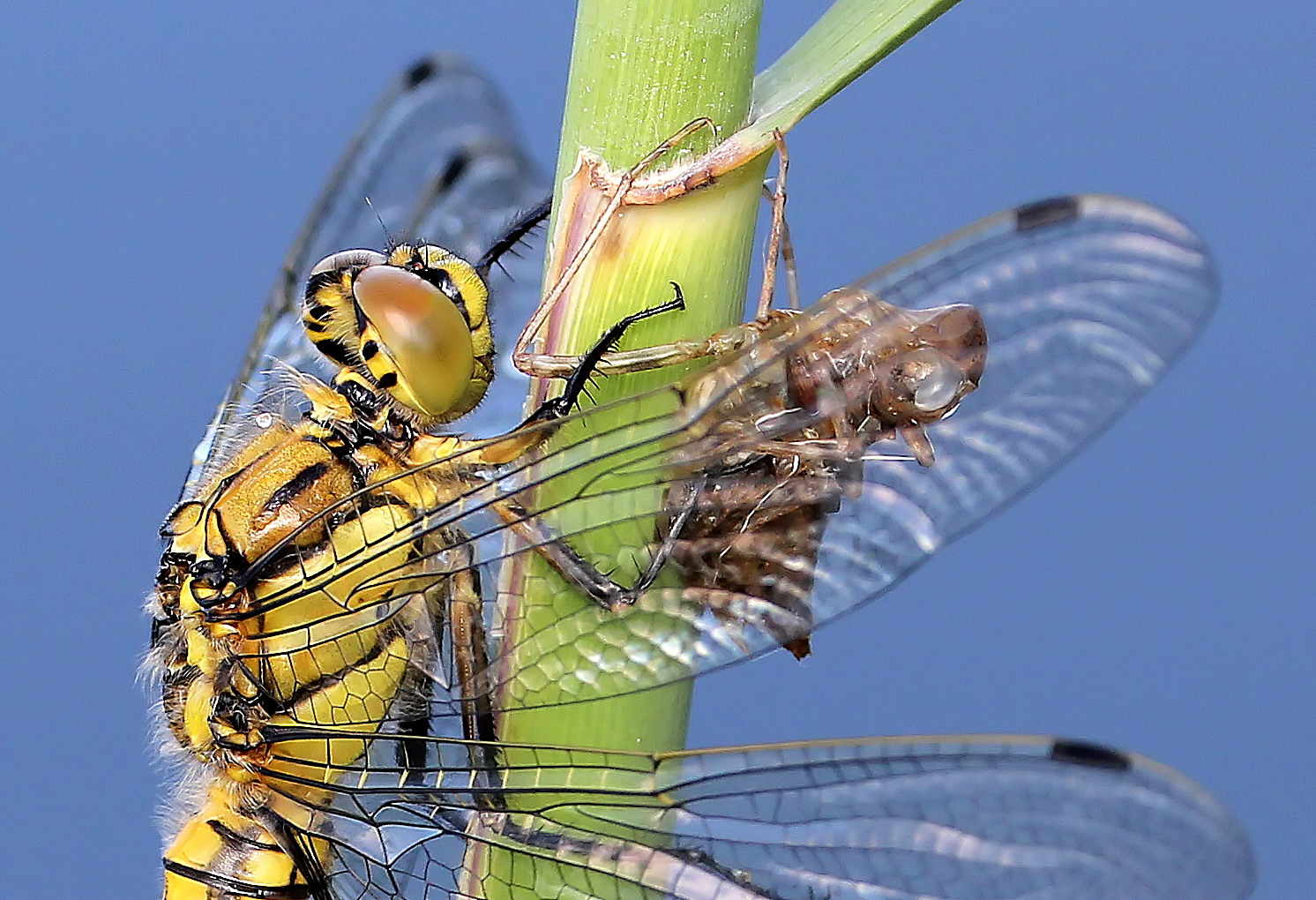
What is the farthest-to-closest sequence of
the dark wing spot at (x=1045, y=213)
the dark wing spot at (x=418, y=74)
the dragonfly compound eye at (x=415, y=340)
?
the dark wing spot at (x=418, y=74), the dragonfly compound eye at (x=415, y=340), the dark wing spot at (x=1045, y=213)

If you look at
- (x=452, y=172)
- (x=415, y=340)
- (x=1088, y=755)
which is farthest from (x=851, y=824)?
(x=452, y=172)

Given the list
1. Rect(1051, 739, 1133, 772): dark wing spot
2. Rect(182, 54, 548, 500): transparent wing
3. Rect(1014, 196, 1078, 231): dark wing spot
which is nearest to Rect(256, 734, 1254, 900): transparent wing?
Rect(1051, 739, 1133, 772): dark wing spot

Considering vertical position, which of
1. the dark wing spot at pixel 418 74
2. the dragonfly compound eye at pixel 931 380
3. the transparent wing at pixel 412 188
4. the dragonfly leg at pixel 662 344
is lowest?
the dragonfly compound eye at pixel 931 380

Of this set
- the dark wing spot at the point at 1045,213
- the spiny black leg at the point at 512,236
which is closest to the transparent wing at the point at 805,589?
the dark wing spot at the point at 1045,213

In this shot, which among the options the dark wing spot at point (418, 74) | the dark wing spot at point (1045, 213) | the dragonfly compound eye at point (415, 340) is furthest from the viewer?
the dark wing spot at point (418, 74)

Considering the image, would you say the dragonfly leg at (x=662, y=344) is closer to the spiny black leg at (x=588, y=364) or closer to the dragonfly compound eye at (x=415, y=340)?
the spiny black leg at (x=588, y=364)

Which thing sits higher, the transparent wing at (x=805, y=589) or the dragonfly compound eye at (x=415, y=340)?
the dragonfly compound eye at (x=415, y=340)

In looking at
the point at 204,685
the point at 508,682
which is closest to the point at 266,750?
the point at 204,685

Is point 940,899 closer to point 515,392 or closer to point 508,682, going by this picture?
point 508,682
